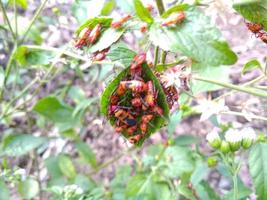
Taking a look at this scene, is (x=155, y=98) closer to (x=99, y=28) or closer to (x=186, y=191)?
(x=99, y=28)

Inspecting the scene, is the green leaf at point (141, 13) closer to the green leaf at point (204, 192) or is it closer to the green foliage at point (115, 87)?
the green foliage at point (115, 87)

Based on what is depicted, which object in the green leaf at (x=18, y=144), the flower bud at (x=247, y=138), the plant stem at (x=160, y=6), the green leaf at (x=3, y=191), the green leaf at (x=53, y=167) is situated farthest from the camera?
the green leaf at (x=53, y=167)

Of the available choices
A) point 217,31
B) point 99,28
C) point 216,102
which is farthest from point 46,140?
point 217,31

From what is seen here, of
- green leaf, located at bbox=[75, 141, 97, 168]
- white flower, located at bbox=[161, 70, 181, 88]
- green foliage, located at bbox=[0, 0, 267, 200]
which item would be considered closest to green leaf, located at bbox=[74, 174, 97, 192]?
green foliage, located at bbox=[0, 0, 267, 200]

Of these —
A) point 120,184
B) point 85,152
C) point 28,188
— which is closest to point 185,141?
point 120,184

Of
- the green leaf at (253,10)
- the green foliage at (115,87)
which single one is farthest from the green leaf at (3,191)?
the green leaf at (253,10)

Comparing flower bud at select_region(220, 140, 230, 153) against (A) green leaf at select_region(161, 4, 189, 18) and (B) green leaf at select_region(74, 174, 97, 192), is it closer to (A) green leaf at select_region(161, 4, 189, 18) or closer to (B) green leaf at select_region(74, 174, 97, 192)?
(A) green leaf at select_region(161, 4, 189, 18)
